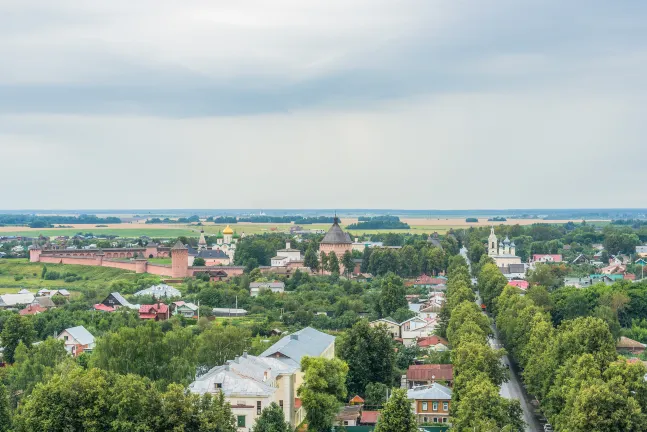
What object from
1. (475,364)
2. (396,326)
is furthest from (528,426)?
(396,326)

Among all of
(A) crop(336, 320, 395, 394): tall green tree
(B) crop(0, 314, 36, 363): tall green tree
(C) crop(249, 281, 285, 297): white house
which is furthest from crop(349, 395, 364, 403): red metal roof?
(C) crop(249, 281, 285, 297): white house

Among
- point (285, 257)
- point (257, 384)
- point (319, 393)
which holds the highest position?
point (257, 384)

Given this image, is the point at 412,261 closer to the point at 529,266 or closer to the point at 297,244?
the point at 529,266

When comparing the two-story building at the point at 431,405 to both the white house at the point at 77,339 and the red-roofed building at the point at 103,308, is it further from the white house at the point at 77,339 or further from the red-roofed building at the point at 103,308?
the red-roofed building at the point at 103,308

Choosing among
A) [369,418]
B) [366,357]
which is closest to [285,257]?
[366,357]

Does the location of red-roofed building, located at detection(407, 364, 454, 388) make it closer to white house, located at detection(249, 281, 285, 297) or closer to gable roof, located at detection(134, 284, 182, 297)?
gable roof, located at detection(134, 284, 182, 297)

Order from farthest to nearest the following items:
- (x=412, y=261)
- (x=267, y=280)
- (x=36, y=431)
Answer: (x=412, y=261), (x=267, y=280), (x=36, y=431)

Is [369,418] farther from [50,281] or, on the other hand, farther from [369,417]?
[50,281]
